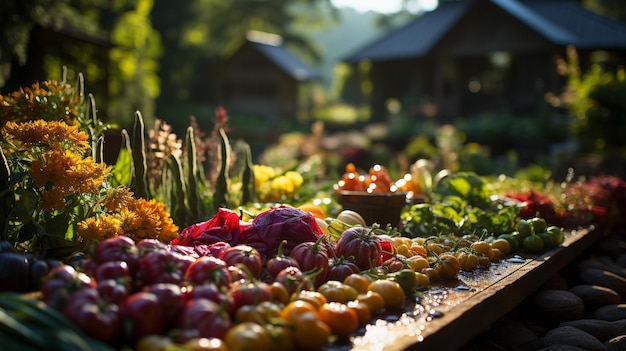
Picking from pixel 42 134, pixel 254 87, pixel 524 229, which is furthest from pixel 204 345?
pixel 254 87

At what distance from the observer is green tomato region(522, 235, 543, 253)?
467 cm

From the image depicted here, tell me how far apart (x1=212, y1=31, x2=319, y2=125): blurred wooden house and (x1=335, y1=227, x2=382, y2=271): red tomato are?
28796 mm

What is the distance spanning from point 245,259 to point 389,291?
66 cm

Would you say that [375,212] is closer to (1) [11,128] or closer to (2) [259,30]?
(1) [11,128]

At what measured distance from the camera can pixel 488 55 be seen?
85.3 ft

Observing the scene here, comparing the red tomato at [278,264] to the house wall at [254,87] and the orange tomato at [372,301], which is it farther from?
the house wall at [254,87]

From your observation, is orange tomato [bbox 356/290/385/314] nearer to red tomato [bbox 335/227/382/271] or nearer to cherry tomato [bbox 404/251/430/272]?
red tomato [bbox 335/227/382/271]

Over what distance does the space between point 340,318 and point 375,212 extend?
2356 mm

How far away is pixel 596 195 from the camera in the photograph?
6.41 m

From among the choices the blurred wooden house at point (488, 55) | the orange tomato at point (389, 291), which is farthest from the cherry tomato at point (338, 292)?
the blurred wooden house at point (488, 55)

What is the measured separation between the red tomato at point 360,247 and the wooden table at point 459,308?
12.9 inches

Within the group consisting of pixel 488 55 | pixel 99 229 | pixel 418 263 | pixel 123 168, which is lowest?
pixel 418 263

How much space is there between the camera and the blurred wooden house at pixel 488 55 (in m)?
22.9

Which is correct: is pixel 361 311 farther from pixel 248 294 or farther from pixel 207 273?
pixel 207 273
